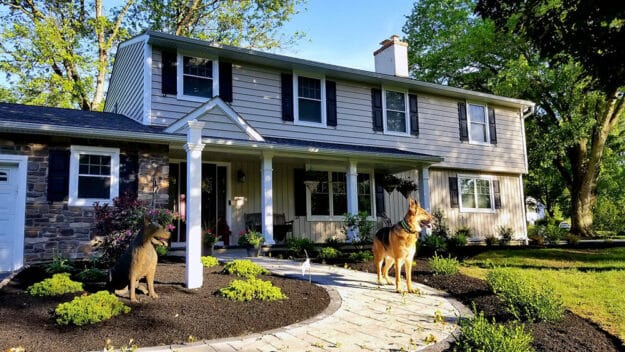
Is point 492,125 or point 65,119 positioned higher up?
point 492,125

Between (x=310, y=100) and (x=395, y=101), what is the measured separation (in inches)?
124

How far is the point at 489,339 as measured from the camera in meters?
3.25

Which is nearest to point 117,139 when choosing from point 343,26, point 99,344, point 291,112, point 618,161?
point 291,112

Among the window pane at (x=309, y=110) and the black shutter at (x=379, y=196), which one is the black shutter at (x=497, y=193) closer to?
the black shutter at (x=379, y=196)

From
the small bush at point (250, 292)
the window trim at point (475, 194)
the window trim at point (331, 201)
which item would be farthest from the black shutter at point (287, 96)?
the small bush at point (250, 292)

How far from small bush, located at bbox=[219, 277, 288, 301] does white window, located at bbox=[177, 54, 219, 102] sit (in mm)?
6758

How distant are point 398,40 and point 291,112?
558 centimetres

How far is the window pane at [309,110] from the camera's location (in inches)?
490

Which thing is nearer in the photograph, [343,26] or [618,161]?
[343,26]

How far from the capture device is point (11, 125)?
771 centimetres

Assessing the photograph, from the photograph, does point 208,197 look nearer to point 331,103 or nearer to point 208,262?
point 208,262

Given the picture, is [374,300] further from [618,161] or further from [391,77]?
[618,161]

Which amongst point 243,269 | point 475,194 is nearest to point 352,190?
point 243,269

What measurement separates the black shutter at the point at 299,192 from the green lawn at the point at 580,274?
195 inches
